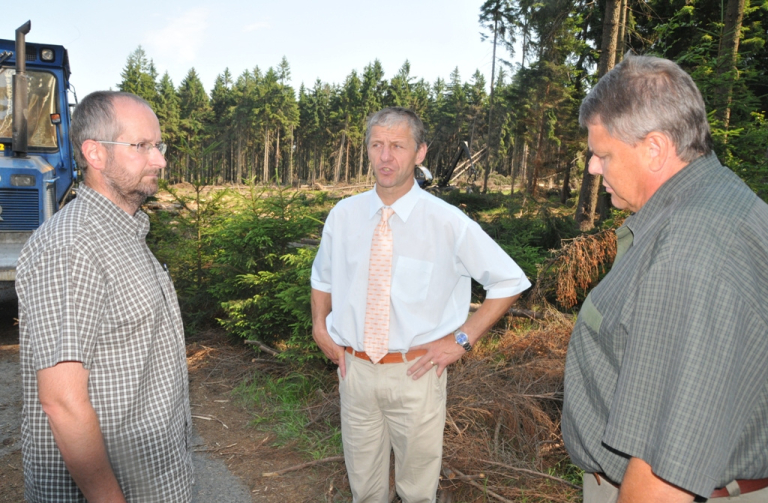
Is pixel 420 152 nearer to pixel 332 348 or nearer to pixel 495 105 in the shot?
pixel 332 348

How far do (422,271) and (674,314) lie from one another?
1797mm

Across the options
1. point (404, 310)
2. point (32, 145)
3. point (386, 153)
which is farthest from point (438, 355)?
point (32, 145)

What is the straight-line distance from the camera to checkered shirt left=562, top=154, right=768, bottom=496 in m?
1.20

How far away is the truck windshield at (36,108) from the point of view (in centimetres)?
745

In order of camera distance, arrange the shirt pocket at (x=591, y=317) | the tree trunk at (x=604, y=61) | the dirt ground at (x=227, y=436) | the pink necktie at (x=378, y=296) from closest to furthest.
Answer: the shirt pocket at (x=591, y=317)
the pink necktie at (x=378, y=296)
the dirt ground at (x=227, y=436)
the tree trunk at (x=604, y=61)

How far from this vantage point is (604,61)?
11.4 m

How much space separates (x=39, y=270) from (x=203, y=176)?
5806mm

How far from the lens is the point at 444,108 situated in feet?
230

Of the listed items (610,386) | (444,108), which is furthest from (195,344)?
(444,108)

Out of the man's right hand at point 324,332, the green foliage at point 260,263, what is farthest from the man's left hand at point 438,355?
the green foliage at point 260,263

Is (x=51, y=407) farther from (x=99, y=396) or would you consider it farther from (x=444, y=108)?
(x=444, y=108)

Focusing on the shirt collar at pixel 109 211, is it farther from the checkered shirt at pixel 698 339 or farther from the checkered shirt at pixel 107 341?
the checkered shirt at pixel 698 339

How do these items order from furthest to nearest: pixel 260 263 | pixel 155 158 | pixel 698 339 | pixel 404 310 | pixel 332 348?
1. pixel 260 263
2. pixel 332 348
3. pixel 404 310
4. pixel 155 158
5. pixel 698 339

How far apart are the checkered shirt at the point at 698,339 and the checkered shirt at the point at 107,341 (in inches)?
59.9
